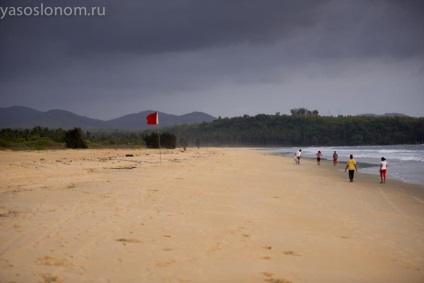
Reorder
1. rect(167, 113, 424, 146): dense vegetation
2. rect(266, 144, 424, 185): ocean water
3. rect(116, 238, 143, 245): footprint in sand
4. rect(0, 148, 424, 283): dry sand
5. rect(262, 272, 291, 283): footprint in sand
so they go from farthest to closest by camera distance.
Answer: rect(167, 113, 424, 146): dense vegetation
rect(266, 144, 424, 185): ocean water
rect(116, 238, 143, 245): footprint in sand
rect(0, 148, 424, 283): dry sand
rect(262, 272, 291, 283): footprint in sand

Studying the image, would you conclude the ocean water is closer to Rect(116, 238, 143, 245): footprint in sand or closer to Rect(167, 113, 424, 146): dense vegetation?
Rect(116, 238, 143, 245): footprint in sand

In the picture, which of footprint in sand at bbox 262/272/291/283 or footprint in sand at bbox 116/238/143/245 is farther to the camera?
footprint in sand at bbox 116/238/143/245

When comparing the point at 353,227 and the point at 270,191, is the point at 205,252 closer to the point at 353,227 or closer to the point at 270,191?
the point at 353,227

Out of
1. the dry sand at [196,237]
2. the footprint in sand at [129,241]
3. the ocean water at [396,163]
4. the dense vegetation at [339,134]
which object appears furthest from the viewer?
the dense vegetation at [339,134]

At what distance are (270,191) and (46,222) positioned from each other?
361 inches

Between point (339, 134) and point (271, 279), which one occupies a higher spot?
point (339, 134)

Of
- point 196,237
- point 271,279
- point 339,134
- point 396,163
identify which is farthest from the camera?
point 339,134

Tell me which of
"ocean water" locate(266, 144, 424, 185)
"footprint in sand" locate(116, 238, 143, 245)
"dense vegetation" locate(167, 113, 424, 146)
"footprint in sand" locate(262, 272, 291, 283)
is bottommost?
"ocean water" locate(266, 144, 424, 185)

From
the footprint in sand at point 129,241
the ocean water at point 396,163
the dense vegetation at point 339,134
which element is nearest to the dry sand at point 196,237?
the footprint in sand at point 129,241

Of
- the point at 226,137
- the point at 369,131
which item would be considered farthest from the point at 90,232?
the point at 369,131

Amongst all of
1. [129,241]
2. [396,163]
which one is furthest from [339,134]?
[129,241]

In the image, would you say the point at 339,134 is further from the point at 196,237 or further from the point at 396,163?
the point at 196,237

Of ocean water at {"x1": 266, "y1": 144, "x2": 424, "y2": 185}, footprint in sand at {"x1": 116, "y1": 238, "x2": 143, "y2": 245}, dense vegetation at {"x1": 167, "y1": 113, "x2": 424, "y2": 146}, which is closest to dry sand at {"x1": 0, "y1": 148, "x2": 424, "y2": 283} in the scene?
footprint in sand at {"x1": 116, "y1": 238, "x2": 143, "y2": 245}

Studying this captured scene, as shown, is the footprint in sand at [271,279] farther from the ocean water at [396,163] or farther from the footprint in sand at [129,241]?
the ocean water at [396,163]
